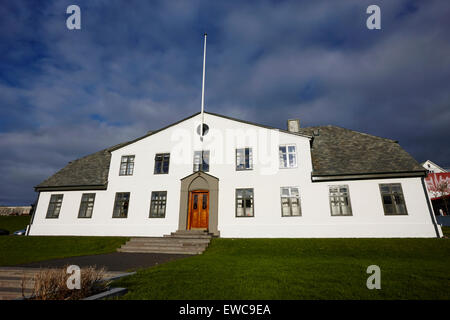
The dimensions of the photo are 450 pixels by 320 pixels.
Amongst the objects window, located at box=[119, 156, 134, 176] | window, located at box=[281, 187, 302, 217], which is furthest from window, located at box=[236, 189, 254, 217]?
window, located at box=[119, 156, 134, 176]

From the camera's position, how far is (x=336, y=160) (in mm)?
17016

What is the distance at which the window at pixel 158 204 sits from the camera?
690 inches

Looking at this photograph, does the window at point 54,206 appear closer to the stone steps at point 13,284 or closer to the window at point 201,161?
the window at point 201,161

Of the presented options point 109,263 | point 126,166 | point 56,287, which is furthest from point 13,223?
point 56,287

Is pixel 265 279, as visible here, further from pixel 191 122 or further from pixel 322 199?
pixel 191 122

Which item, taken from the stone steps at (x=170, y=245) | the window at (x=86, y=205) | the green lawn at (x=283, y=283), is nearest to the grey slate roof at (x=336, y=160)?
the window at (x=86, y=205)

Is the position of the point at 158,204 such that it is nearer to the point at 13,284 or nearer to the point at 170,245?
the point at 170,245

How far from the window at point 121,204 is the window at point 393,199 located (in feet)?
61.2

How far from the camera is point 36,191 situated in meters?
20.6

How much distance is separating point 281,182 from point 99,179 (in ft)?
50.4

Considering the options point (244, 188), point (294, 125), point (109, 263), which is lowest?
point (109, 263)

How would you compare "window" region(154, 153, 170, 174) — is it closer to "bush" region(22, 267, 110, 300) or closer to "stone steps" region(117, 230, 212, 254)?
"stone steps" region(117, 230, 212, 254)

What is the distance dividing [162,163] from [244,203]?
7.50 metres
